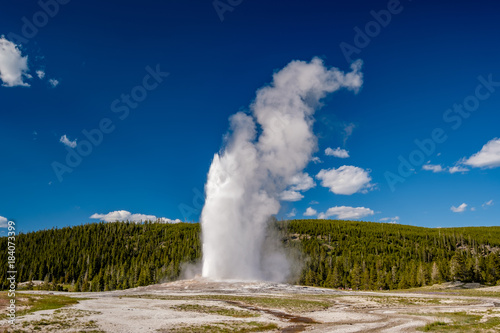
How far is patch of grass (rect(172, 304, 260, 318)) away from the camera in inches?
1239

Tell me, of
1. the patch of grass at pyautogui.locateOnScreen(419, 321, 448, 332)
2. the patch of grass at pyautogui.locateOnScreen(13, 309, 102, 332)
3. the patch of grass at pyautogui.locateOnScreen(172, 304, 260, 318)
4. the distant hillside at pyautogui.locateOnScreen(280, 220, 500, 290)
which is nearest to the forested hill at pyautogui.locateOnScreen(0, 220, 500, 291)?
the distant hillside at pyautogui.locateOnScreen(280, 220, 500, 290)

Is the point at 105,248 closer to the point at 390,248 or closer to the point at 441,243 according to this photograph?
the point at 390,248

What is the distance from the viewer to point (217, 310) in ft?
111

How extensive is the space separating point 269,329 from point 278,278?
63.3 m

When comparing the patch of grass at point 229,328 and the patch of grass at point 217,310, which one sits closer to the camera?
the patch of grass at point 229,328

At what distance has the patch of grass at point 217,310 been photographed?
31461 millimetres

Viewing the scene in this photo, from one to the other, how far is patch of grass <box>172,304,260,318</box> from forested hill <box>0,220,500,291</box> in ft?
230

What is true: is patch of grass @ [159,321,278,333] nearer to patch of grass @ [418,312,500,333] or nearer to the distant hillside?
patch of grass @ [418,312,500,333]

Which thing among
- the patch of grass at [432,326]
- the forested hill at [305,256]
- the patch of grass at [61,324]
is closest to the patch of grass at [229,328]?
the patch of grass at [61,324]

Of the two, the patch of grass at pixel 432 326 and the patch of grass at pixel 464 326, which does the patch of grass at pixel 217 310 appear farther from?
the patch of grass at pixel 464 326

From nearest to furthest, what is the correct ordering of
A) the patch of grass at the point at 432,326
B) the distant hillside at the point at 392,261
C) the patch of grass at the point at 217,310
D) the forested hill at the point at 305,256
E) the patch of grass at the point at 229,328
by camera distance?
the patch of grass at the point at 432,326, the patch of grass at the point at 229,328, the patch of grass at the point at 217,310, the distant hillside at the point at 392,261, the forested hill at the point at 305,256

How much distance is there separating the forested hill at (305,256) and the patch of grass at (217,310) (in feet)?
230

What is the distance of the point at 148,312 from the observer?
30.8 meters

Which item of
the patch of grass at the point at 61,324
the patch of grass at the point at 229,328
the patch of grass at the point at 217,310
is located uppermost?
the patch of grass at the point at 61,324
